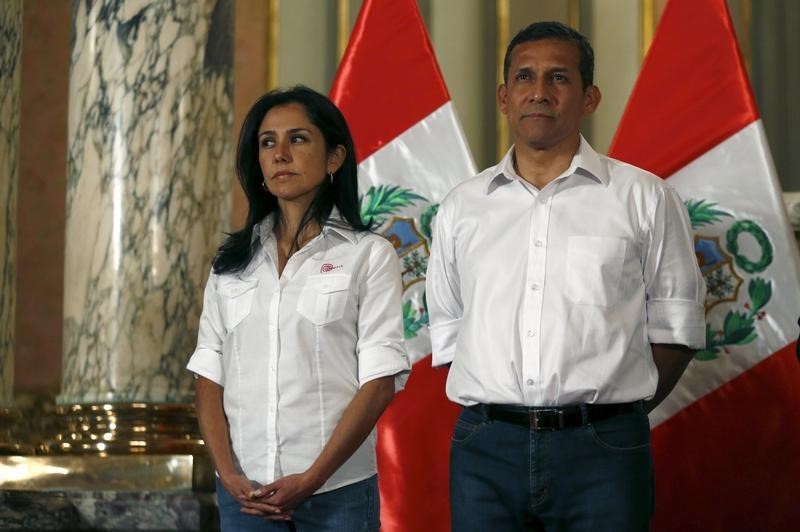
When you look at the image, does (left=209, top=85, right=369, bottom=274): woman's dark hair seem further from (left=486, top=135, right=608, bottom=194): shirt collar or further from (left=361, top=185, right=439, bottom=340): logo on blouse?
(left=361, top=185, right=439, bottom=340): logo on blouse

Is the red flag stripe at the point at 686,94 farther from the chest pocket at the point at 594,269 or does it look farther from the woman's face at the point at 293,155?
the woman's face at the point at 293,155

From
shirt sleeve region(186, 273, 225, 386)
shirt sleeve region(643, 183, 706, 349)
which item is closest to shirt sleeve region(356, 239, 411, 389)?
shirt sleeve region(186, 273, 225, 386)

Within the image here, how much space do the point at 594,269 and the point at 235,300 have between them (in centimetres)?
74

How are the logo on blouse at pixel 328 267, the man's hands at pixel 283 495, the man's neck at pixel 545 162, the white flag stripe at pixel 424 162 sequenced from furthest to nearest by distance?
the white flag stripe at pixel 424 162
the man's neck at pixel 545 162
the logo on blouse at pixel 328 267
the man's hands at pixel 283 495

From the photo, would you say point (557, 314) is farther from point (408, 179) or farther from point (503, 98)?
point (408, 179)

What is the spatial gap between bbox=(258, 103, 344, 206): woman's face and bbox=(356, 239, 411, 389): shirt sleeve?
20cm

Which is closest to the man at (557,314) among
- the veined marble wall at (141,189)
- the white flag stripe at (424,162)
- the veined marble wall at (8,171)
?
the white flag stripe at (424,162)

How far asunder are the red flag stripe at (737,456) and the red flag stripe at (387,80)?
50.4 inches

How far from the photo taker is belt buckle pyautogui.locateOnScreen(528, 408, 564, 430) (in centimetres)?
→ 244

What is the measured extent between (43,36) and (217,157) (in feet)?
5.83

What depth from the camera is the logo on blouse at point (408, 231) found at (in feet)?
12.5

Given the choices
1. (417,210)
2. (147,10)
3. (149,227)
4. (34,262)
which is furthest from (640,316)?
(34,262)

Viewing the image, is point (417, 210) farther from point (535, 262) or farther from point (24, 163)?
point (24, 163)

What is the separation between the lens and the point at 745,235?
142 inches
